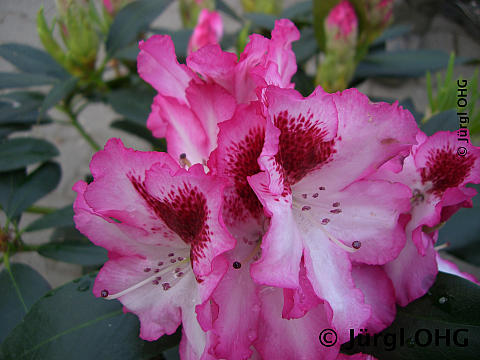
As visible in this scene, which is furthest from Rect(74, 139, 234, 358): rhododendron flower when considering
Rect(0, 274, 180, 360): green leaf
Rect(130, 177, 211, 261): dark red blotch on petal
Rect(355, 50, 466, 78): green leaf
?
Rect(355, 50, 466, 78): green leaf

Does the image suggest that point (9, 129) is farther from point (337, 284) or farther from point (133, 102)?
point (337, 284)

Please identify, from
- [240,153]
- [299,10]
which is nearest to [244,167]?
[240,153]

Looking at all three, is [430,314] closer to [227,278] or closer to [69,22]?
[227,278]

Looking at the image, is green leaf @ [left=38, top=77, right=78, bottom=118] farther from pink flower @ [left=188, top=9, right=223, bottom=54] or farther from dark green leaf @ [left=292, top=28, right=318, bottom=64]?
dark green leaf @ [left=292, top=28, right=318, bottom=64]

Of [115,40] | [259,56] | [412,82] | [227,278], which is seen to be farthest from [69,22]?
[412,82]

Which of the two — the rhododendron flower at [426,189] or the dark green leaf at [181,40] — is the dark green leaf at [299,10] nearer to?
the dark green leaf at [181,40]
